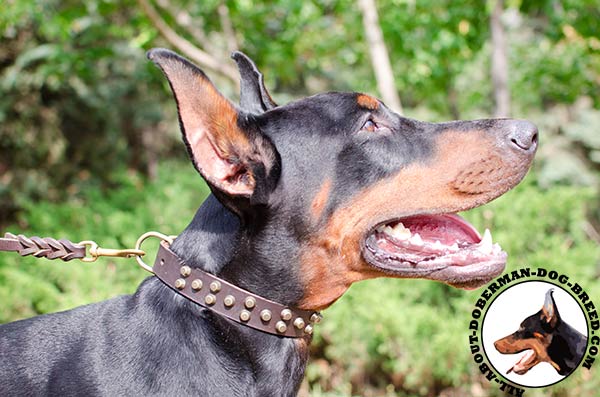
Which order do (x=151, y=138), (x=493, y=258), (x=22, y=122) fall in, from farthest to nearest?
1. (x=151, y=138)
2. (x=22, y=122)
3. (x=493, y=258)

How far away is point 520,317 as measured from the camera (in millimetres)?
3531

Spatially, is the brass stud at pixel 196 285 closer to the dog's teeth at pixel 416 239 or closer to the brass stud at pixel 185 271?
the brass stud at pixel 185 271

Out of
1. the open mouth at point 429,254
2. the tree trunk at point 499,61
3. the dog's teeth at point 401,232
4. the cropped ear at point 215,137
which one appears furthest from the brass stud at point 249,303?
the tree trunk at point 499,61

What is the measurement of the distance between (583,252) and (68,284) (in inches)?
182

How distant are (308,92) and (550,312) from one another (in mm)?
13853

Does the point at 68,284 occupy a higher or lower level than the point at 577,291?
lower

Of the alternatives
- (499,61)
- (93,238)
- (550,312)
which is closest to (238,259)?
(550,312)

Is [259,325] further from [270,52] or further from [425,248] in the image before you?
[270,52]

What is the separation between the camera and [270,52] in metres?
9.49

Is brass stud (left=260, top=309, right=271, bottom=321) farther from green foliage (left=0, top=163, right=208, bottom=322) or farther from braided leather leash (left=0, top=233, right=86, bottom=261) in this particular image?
green foliage (left=0, top=163, right=208, bottom=322)

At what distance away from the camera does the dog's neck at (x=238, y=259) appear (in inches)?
97.6

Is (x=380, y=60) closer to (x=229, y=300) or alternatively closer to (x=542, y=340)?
(x=542, y=340)

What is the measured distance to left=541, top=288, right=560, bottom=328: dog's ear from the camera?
348 centimetres

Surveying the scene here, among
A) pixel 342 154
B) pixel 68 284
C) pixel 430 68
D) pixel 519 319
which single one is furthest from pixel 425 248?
pixel 430 68
